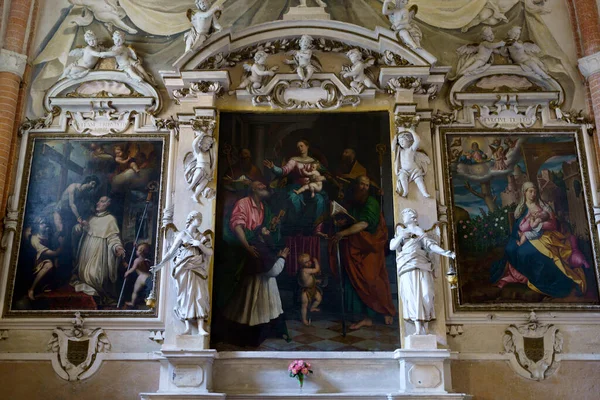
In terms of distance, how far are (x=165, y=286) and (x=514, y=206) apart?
570 centimetres

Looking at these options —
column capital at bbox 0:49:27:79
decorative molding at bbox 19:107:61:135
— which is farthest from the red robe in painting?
column capital at bbox 0:49:27:79

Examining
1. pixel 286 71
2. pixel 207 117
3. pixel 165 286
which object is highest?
pixel 286 71

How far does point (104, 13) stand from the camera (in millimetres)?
12828

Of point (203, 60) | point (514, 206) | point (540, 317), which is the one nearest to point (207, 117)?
point (203, 60)

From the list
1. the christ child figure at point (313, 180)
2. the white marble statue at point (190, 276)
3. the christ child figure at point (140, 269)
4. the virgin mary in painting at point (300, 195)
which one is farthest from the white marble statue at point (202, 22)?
the christ child figure at point (140, 269)

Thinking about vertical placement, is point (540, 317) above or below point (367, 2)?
below

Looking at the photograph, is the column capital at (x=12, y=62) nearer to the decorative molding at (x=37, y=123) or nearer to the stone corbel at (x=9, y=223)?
the decorative molding at (x=37, y=123)

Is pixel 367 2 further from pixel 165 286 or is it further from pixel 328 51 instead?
pixel 165 286

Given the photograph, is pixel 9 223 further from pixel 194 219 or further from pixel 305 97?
pixel 305 97

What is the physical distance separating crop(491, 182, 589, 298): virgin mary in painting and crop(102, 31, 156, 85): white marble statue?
6.58 m

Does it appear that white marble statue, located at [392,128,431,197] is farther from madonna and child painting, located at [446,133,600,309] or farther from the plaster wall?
the plaster wall

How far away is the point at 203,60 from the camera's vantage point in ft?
38.3

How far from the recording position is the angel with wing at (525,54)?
1217 cm

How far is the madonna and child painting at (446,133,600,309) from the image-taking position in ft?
36.2
